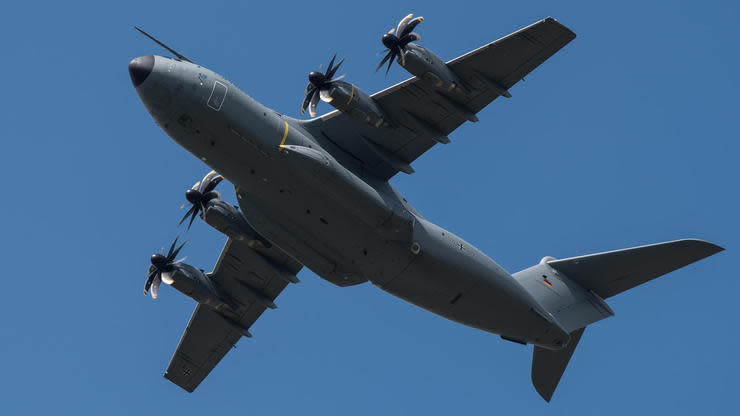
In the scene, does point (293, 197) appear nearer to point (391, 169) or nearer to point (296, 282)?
point (391, 169)

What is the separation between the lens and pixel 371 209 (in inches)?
1043

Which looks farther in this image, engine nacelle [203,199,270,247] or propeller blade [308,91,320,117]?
engine nacelle [203,199,270,247]

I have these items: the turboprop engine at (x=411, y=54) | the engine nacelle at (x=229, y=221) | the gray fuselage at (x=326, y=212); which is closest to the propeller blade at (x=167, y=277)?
the engine nacelle at (x=229, y=221)

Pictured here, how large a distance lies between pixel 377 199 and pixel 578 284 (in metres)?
8.92

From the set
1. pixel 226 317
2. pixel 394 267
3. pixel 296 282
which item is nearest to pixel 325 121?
pixel 394 267

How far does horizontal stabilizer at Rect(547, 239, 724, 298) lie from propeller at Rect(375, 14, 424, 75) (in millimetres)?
9901

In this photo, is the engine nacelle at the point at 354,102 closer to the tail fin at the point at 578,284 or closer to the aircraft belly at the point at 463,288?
the aircraft belly at the point at 463,288

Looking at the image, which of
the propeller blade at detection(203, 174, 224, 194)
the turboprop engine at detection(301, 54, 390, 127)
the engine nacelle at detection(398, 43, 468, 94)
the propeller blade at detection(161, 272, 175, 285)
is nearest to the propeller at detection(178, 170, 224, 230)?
the propeller blade at detection(203, 174, 224, 194)

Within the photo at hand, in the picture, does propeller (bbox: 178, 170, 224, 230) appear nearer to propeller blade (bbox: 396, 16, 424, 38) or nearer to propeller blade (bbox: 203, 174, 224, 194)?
propeller blade (bbox: 203, 174, 224, 194)

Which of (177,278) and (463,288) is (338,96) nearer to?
(463,288)

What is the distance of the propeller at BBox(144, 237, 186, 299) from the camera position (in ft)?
103

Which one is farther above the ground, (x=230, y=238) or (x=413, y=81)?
(x=413, y=81)

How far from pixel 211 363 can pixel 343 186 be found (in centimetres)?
1132

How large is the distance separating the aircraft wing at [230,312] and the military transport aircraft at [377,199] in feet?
0.35
